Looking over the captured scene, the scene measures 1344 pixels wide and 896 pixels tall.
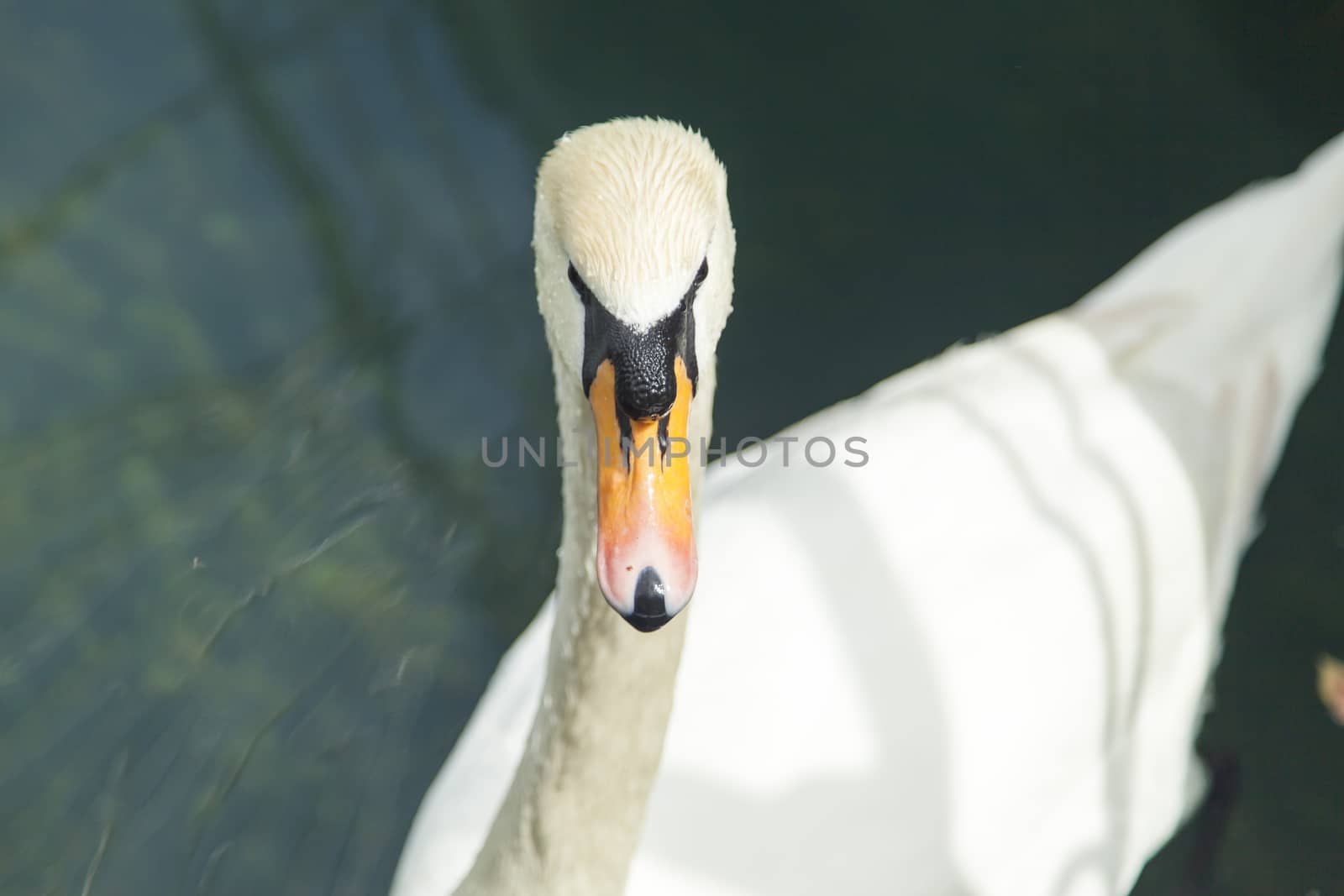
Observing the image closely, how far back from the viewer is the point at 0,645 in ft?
9.55

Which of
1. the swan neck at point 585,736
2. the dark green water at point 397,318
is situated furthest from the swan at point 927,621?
the dark green water at point 397,318

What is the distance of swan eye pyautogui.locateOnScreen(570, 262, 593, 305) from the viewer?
4.51 ft

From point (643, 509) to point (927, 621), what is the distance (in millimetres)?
1063

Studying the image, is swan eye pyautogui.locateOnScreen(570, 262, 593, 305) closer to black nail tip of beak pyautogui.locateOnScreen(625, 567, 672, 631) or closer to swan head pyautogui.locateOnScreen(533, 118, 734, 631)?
swan head pyautogui.locateOnScreen(533, 118, 734, 631)

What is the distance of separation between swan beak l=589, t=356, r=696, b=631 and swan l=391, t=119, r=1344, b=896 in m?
0.12

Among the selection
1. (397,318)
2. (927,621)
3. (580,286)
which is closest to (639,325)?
(580,286)

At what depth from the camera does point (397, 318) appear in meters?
3.49

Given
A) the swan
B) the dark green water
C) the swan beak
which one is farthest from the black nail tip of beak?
the dark green water

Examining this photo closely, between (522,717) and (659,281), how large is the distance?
1.33m

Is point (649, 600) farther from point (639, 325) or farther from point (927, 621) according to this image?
point (927, 621)

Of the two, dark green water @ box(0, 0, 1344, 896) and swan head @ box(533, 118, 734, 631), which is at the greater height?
swan head @ box(533, 118, 734, 631)

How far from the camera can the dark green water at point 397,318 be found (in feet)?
9.26

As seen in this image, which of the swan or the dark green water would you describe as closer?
the swan

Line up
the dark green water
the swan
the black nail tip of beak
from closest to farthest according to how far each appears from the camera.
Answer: the black nail tip of beak
the swan
the dark green water
